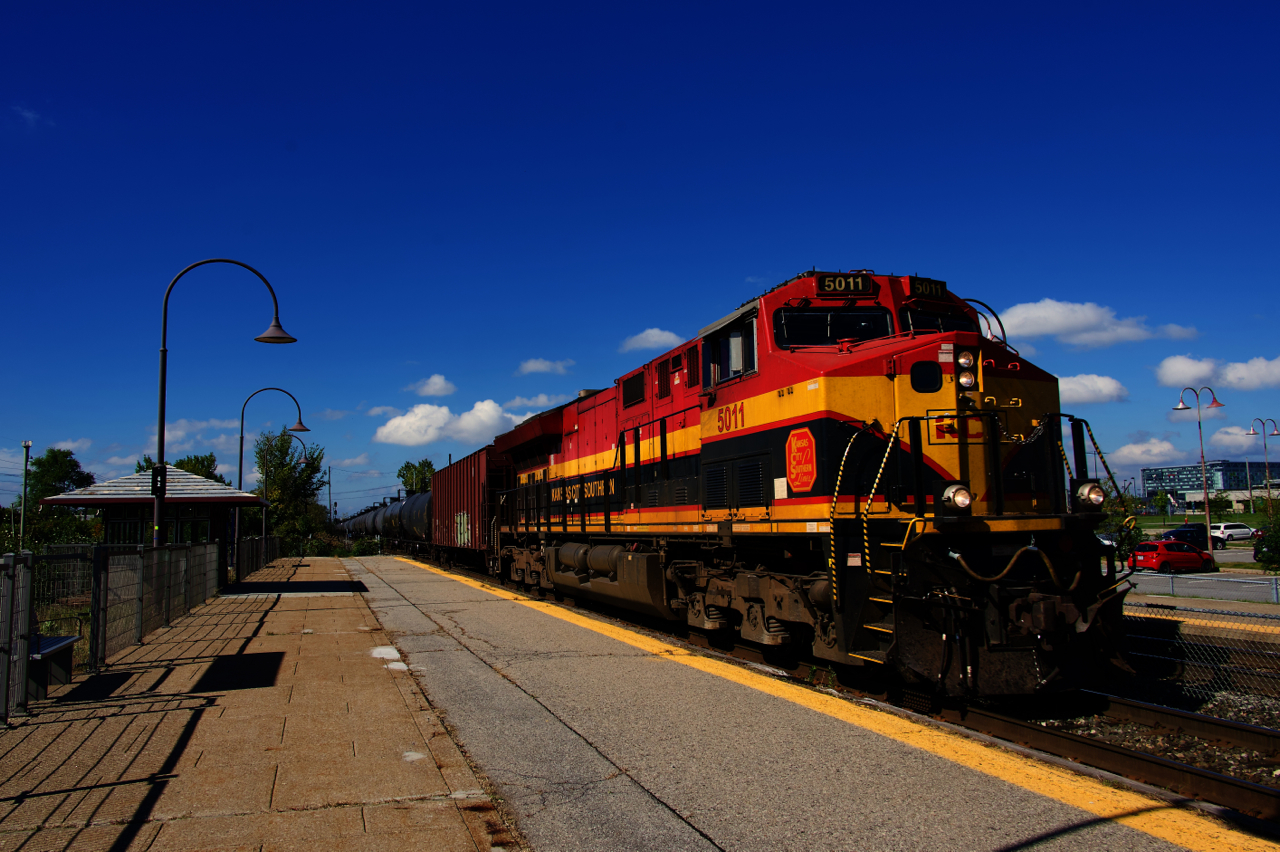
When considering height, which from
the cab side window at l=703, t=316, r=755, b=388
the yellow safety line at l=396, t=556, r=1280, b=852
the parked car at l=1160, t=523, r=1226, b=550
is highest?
the cab side window at l=703, t=316, r=755, b=388

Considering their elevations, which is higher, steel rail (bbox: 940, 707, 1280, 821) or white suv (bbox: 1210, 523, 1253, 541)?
steel rail (bbox: 940, 707, 1280, 821)

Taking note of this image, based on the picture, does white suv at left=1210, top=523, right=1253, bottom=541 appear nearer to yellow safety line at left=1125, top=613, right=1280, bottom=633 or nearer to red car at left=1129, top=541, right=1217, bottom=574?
red car at left=1129, top=541, right=1217, bottom=574

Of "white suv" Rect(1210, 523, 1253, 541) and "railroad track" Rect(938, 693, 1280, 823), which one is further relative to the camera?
"white suv" Rect(1210, 523, 1253, 541)

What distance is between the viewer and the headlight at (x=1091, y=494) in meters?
7.29

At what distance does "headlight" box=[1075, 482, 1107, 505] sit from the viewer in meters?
7.29

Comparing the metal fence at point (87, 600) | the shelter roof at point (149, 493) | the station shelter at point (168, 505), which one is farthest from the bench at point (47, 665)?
the shelter roof at point (149, 493)

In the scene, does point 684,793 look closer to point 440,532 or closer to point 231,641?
point 231,641

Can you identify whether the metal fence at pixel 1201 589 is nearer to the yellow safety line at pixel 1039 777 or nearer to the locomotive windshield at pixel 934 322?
the locomotive windshield at pixel 934 322

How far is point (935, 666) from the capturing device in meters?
6.61

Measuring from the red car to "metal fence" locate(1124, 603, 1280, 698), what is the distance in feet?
70.6

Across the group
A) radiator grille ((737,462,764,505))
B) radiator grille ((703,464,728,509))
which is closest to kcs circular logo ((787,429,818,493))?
radiator grille ((737,462,764,505))

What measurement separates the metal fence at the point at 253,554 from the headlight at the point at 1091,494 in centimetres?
2295

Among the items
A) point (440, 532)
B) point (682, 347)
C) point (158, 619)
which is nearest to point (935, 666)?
point (682, 347)

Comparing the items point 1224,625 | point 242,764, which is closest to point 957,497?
point 242,764
